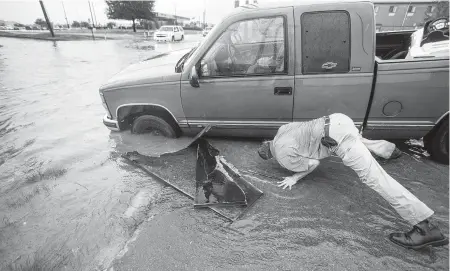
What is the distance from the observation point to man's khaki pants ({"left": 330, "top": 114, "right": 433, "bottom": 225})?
2.12m

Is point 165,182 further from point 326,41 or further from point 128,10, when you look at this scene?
point 128,10

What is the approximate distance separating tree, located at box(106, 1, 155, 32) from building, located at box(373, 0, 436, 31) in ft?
129

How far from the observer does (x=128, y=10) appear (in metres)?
44.7

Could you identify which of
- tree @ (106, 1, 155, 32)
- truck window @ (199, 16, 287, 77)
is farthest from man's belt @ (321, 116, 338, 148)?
tree @ (106, 1, 155, 32)

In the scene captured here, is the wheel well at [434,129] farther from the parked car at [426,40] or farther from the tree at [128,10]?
the tree at [128,10]

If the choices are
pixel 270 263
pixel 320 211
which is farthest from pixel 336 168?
pixel 270 263

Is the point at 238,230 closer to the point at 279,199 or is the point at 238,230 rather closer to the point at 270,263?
the point at 270,263

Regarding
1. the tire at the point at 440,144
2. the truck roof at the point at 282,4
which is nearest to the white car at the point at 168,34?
the truck roof at the point at 282,4

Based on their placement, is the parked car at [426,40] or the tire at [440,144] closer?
the parked car at [426,40]

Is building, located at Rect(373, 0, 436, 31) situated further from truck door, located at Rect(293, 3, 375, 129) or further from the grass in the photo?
the grass

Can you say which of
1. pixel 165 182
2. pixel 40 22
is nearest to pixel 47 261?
pixel 165 182

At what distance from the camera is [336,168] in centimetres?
347

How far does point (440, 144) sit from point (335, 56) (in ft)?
6.36

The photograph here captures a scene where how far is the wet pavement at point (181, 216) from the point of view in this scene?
220 centimetres
